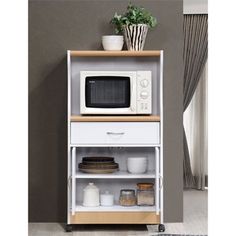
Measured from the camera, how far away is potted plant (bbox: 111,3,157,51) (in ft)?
15.3

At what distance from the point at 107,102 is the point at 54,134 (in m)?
0.64

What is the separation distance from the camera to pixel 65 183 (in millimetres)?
5008

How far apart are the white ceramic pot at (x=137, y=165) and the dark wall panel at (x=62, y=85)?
12.2 inches

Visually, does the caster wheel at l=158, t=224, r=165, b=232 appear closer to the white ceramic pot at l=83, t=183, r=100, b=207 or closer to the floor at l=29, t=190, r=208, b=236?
the floor at l=29, t=190, r=208, b=236

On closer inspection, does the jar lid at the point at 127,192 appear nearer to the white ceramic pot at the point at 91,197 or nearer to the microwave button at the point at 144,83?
the white ceramic pot at the point at 91,197

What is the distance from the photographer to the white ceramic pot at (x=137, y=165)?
477cm

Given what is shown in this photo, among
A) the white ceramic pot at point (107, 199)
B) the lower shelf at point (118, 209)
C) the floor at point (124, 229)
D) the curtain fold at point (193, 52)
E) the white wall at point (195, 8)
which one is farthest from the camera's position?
the curtain fold at point (193, 52)

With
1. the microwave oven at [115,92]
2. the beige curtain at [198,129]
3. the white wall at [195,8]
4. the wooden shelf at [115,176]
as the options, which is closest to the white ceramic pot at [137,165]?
the wooden shelf at [115,176]

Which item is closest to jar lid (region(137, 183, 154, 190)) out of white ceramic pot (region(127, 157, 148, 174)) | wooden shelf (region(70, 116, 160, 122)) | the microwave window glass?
white ceramic pot (region(127, 157, 148, 174))

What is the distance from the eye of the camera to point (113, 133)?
4.61 meters

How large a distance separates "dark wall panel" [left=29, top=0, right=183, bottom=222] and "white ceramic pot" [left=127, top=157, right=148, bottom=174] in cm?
31
